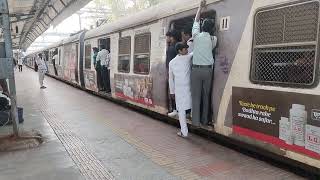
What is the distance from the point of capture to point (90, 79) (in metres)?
14.4

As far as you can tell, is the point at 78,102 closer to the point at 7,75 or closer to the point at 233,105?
the point at 7,75

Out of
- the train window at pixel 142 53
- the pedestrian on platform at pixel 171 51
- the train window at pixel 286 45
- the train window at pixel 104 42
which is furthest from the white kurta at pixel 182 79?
the train window at pixel 104 42

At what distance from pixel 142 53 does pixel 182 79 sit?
265cm

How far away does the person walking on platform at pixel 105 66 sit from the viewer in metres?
12.2

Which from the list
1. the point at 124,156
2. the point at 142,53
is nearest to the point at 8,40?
the point at 124,156

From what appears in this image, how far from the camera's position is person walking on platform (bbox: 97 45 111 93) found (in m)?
12.2

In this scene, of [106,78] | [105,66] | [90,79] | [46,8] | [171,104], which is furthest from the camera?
[46,8]

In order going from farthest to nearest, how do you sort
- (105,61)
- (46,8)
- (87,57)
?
(46,8)
(87,57)
(105,61)

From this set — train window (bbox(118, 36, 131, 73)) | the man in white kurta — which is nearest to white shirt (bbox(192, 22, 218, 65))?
the man in white kurta

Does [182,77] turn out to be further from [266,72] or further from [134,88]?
[134,88]

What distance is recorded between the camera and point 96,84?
1356cm

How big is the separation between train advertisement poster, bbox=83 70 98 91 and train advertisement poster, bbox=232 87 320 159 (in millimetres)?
8847

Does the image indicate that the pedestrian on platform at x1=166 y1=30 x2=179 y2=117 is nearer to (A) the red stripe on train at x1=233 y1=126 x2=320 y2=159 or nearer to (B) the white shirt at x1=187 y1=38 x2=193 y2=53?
(B) the white shirt at x1=187 y1=38 x2=193 y2=53

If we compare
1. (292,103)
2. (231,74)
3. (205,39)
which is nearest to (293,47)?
(292,103)
